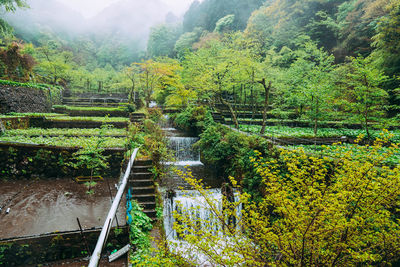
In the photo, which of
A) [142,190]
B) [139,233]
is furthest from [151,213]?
[139,233]

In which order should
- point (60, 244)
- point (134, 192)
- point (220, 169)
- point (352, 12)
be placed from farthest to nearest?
point (352, 12)
point (220, 169)
point (134, 192)
point (60, 244)

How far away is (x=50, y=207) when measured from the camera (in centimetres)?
440

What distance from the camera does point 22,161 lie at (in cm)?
584

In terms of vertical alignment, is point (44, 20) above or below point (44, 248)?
above

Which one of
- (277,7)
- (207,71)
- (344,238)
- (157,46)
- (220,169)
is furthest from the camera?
(157,46)

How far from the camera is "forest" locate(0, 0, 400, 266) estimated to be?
3.29 metres

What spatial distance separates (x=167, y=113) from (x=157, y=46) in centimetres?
3645

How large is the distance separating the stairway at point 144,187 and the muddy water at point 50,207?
0.66m

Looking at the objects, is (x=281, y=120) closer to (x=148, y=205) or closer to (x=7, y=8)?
(x=148, y=205)

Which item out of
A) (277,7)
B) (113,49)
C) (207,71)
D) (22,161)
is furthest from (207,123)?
(113,49)

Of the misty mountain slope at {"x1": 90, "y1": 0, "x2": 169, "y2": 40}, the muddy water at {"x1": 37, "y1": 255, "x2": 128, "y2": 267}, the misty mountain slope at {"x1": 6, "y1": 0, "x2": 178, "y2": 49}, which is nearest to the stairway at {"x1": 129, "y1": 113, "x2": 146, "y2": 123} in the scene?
the muddy water at {"x1": 37, "y1": 255, "x2": 128, "y2": 267}

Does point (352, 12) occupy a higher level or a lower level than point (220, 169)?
higher

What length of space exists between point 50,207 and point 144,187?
2.35 metres

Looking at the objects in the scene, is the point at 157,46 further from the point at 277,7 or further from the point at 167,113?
the point at 167,113
